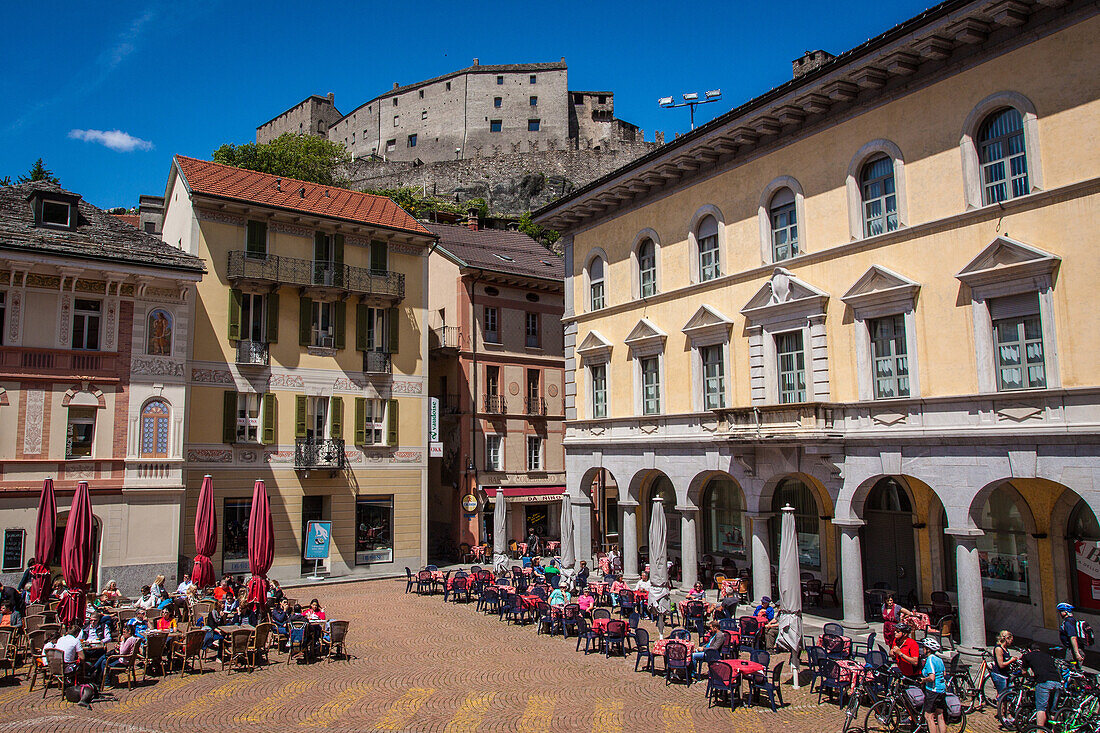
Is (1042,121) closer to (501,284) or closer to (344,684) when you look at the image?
(344,684)

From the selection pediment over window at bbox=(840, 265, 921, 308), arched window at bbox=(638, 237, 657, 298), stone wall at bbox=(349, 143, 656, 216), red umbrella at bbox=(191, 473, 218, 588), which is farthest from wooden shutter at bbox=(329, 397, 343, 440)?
stone wall at bbox=(349, 143, 656, 216)

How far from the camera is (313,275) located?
31.1 metres

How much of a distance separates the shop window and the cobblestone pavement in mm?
12457

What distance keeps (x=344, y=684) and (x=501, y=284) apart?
25.5m

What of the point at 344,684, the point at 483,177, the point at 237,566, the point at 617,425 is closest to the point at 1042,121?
the point at 617,425

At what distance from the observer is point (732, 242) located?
23500 mm

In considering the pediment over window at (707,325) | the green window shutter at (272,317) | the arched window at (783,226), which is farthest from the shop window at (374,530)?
the arched window at (783,226)

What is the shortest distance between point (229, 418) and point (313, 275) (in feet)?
21.1

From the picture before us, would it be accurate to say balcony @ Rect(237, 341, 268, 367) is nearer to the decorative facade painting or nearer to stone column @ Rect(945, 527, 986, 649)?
the decorative facade painting

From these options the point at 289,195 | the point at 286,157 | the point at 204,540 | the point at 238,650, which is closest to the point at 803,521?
the point at 238,650

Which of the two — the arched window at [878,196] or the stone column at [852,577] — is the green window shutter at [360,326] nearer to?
the arched window at [878,196]

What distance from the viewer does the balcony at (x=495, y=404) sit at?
→ 38031mm

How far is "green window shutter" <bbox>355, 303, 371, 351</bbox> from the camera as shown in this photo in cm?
3241

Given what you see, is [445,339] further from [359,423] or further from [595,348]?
[595,348]
